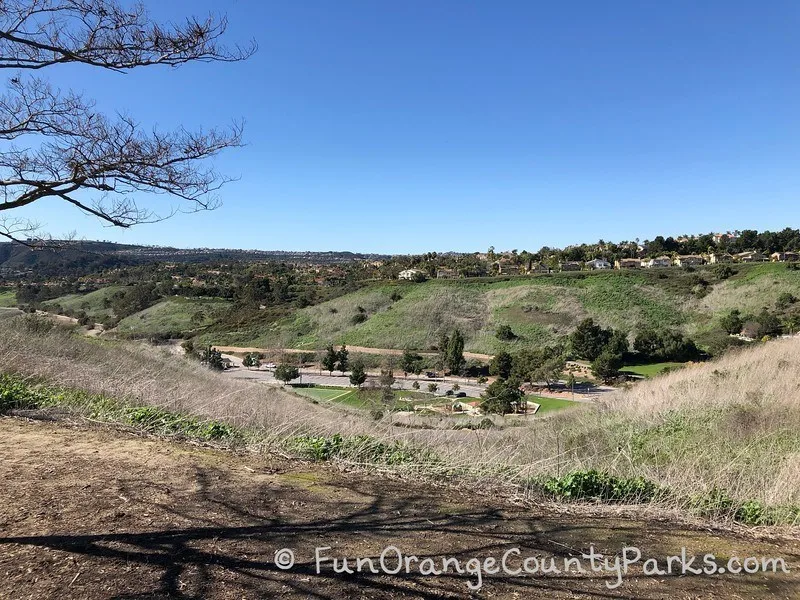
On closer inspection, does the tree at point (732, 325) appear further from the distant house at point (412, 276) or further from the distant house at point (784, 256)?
the distant house at point (412, 276)

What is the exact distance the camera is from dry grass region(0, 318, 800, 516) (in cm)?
472

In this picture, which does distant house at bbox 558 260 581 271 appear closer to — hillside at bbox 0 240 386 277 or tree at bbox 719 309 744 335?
tree at bbox 719 309 744 335

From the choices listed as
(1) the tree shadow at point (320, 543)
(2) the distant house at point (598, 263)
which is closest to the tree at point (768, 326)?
(1) the tree shadow at point (320, 543)

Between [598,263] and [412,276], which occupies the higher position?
[598,263]

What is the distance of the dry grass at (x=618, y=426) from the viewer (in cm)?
472

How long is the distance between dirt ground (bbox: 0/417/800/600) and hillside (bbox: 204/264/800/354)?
39.2 meters

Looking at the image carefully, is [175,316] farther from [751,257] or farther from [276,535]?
[751,257]

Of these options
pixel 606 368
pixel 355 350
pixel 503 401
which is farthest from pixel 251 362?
pixel 606 368

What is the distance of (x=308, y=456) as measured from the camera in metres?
5.05

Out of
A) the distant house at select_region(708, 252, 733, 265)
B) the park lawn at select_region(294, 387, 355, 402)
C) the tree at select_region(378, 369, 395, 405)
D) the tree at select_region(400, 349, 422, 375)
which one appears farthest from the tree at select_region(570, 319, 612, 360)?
the distant house at select_region(708, 252, 733, 265)

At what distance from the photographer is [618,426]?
9211 millimetres

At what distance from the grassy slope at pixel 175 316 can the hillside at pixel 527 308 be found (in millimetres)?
5448

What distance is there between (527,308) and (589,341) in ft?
54.6

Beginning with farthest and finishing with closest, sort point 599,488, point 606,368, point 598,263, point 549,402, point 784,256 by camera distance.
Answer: point 598,263 → point 784,256 → point 606,368 → point 549,402 → point 599,488
